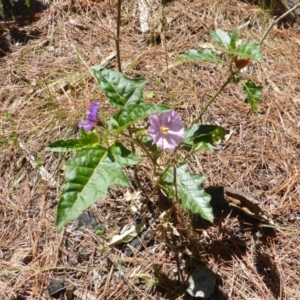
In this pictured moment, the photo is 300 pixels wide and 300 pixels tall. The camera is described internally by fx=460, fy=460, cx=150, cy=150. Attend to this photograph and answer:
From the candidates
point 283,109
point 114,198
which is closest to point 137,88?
point 114,198

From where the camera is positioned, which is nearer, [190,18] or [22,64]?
[22,64]

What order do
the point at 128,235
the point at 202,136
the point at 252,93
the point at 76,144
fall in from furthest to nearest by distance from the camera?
the point at 128,235 → the point at 202,136 → the point at 252,93 → the point at 76,144

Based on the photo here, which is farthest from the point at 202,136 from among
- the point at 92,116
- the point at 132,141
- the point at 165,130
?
the point at 92,116

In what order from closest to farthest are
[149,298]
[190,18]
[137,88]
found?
[137,88]
[149,298]
[190,18]

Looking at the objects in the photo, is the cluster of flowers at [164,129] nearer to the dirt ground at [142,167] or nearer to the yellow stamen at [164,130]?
the yellow stamen at [164,130]

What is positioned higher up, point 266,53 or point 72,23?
point 72,23

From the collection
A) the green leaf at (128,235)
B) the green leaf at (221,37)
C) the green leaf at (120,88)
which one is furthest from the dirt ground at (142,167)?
the green leaf at (221,37)

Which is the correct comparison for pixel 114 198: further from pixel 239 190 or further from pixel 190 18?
pixel 190 18

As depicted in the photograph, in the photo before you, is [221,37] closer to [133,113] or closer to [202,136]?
[202,136]
